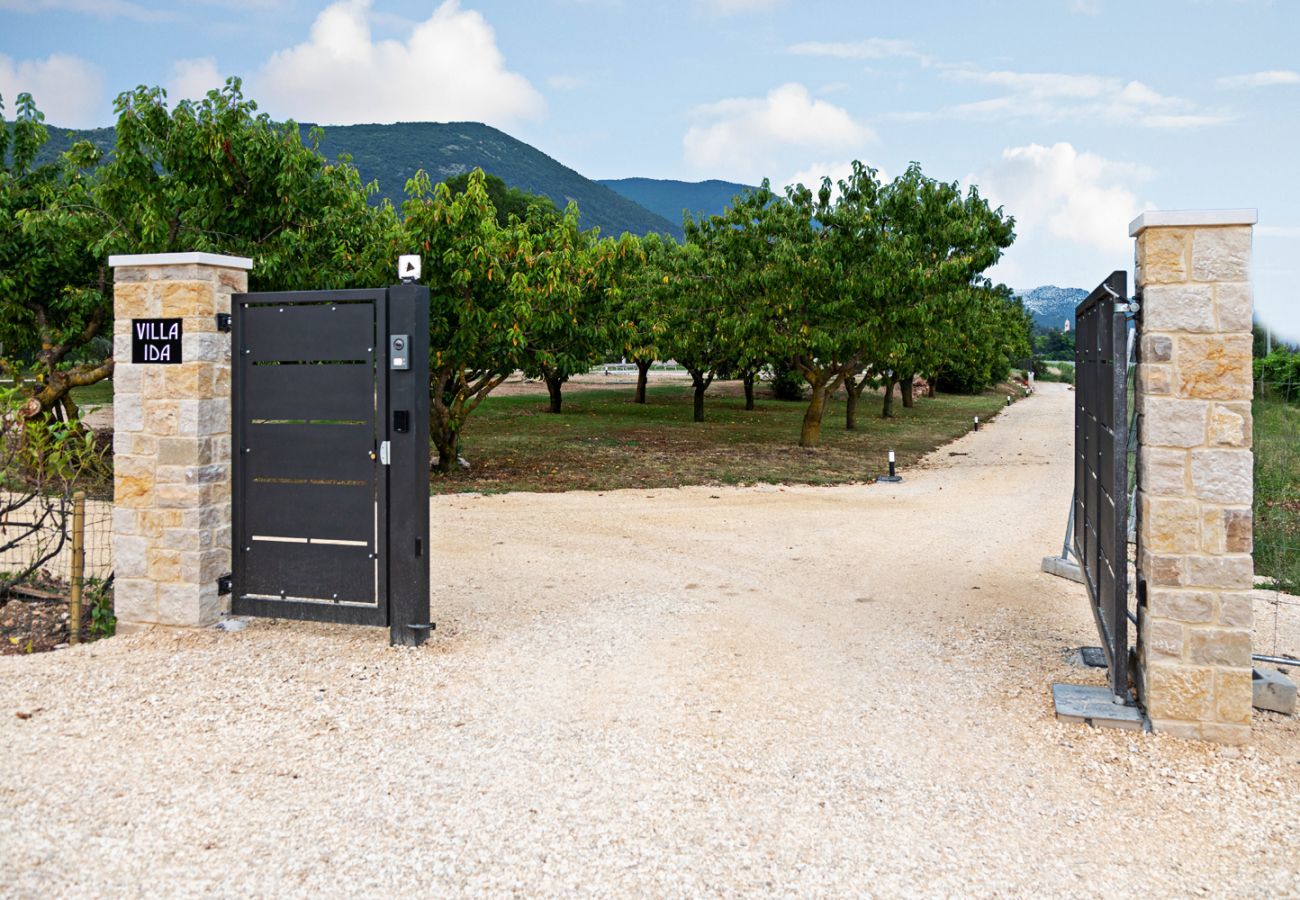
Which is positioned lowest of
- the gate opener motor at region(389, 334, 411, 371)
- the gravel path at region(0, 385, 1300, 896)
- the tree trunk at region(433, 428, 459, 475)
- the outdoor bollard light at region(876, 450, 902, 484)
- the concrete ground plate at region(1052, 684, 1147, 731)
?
the gravel path at region(0, 385, 1300, 896)

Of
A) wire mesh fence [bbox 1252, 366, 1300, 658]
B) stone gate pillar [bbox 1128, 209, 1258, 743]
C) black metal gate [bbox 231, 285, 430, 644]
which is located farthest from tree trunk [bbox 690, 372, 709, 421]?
stone gate pillar [bbox 1128, 209, 1258, 743]

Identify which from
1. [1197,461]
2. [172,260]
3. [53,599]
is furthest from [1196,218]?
[53,599]

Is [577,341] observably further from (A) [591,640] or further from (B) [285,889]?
(B) [285,889]

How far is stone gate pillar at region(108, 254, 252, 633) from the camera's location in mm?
6664

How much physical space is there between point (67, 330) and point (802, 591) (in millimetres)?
12672

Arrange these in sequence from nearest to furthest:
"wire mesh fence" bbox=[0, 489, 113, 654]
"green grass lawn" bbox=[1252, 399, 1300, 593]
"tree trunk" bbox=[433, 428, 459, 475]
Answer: "wire mesh fence" bbox=[0, 489, 113, 654] → "green grass lawn" bbox=[1252, 399, 1300, 593] → "tree trunk" bbox=[433, 428, 459, 475]

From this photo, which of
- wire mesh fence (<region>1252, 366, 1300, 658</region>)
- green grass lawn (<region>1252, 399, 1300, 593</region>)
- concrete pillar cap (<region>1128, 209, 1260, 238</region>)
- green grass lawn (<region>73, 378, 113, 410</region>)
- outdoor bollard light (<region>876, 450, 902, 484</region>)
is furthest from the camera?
green grass lawn (<region>73, 378, 113, 410</region>)

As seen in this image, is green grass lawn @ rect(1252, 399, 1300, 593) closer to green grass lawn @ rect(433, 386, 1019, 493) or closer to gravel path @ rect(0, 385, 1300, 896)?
gravel path @ rect(0, 385, 1300, 896)

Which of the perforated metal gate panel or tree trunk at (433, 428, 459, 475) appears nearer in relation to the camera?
the perforated metal gate panel

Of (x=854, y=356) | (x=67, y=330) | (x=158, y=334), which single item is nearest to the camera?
(x=158, y=334)

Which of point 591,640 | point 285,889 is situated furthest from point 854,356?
point 285,889

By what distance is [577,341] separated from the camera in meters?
16.0

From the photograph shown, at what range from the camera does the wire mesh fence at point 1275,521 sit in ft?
23.8

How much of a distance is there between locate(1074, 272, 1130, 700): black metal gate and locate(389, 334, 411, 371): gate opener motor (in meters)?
3.94
